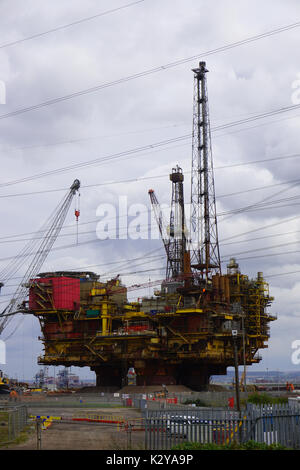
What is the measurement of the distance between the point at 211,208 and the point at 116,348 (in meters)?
29.4

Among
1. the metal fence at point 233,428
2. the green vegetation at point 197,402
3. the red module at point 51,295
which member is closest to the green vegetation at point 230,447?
the metal fence at point 233,428

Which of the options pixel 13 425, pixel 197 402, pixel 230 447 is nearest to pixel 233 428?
pixel 230 447

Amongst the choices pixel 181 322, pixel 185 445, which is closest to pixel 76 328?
pixel 181 322

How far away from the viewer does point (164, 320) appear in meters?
93.6

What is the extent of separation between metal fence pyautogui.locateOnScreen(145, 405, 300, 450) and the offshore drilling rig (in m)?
59.5

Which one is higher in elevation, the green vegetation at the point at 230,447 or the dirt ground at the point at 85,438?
the green vegetation at the point at 230,447

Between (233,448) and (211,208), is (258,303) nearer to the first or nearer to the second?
(211,208)

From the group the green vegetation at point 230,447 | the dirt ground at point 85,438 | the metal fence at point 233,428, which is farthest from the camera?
the dirt ground at point 85,438

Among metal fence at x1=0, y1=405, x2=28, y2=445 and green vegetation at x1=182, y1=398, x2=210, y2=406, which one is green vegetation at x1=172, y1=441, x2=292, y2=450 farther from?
green vegetation at x1=182, y1=398, x2=210, y2=406

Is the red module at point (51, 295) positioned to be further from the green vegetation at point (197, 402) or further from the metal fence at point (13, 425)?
the metal fence at point (13, 425)

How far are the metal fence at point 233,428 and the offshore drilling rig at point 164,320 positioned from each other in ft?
195

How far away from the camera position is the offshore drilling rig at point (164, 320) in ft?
300

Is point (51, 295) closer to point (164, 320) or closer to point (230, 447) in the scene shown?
point (164, 320)
